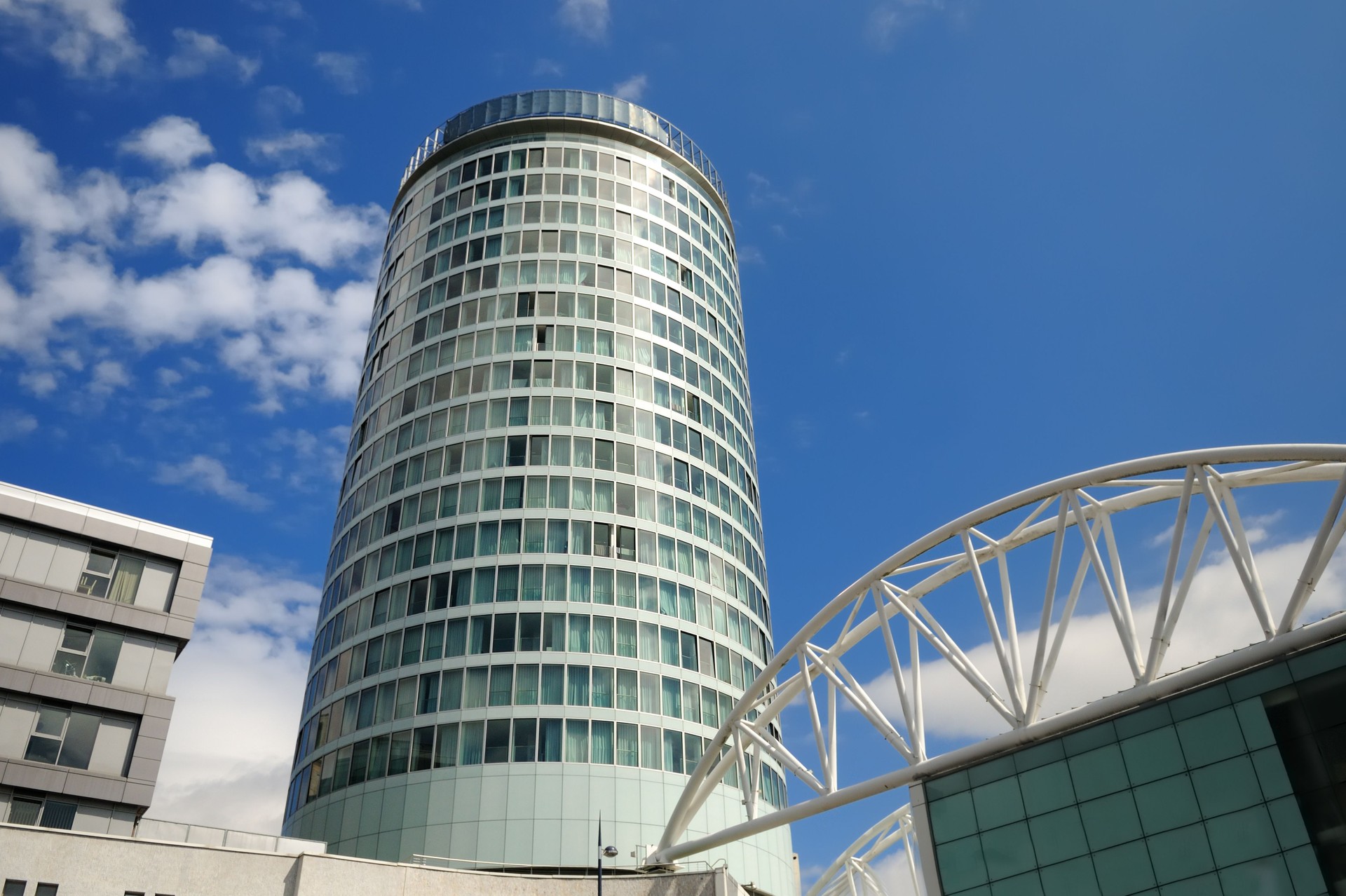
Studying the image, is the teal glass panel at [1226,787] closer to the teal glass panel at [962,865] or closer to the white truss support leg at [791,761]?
the teal glass panel at [962,865]

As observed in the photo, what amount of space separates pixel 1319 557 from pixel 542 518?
4462cm

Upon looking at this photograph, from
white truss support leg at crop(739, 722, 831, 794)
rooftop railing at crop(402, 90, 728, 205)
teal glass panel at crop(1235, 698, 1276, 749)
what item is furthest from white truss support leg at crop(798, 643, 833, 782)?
rooftop railing at crop(402, 90, 728, 205)

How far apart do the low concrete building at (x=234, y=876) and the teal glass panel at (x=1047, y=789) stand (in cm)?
1320

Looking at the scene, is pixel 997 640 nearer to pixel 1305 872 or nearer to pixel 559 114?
pixel 1305 872

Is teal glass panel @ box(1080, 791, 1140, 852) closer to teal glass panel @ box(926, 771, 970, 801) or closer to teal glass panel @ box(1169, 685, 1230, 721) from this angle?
teal glass panel @ box(1169, 685, 1230, 721)

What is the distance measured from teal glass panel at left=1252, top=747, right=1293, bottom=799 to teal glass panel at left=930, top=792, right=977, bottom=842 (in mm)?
10748

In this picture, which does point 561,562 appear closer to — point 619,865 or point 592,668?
point 592,668

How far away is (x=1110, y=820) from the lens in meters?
39.0

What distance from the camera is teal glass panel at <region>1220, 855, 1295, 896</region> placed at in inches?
1371

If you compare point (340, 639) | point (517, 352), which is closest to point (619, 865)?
point (340, 639)

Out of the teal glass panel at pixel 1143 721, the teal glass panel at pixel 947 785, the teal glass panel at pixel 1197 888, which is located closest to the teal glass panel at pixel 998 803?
the teal glass panel at pixel 947 785

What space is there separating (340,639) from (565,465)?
19.0 metres

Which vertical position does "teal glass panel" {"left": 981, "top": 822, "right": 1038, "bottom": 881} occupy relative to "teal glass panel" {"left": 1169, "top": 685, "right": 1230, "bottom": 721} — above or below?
below

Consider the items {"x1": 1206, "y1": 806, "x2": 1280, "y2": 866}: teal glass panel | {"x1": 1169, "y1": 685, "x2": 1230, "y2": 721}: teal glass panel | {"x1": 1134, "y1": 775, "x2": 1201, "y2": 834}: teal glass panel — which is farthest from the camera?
{"x1": 1169, "y1": 685, "x2": 1230, "y2": 721}: teal glass panel
